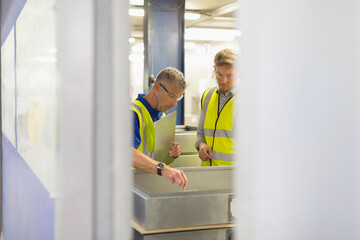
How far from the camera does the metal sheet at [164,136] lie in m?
2.69

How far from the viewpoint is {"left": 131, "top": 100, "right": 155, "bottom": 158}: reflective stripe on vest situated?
2.66 m

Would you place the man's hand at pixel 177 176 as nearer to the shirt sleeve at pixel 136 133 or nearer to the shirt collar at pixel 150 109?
the shirt sleeve at pixel 136 133

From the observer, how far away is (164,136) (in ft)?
9.19

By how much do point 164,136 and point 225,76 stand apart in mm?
→ 546

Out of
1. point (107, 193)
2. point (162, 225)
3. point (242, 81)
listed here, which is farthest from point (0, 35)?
point (242, 81)

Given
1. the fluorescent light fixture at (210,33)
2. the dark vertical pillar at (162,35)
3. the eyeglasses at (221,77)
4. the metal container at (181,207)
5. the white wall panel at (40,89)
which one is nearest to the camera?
the white wall panel at (40,89)

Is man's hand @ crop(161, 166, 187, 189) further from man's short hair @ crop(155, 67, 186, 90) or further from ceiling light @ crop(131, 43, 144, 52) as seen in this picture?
ceiling light @ crop(131, 43, 144, 52)

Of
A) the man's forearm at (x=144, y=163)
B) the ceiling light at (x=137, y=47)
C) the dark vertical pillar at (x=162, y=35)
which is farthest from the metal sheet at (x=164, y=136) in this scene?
the ceiling light at (x=137, y=47)

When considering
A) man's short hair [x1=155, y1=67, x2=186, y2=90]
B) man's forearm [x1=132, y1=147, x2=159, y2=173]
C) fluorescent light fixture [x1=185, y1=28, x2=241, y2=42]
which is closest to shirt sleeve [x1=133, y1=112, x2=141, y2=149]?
man's forearm [x1=132, y1=147, x2=159, y2=173]

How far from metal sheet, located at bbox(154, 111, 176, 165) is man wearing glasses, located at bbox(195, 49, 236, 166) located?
236 millimetres

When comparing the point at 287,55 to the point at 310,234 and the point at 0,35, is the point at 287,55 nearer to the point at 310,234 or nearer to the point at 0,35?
the point at 310,234

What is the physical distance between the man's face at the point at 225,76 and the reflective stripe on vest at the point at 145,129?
20.9 inches

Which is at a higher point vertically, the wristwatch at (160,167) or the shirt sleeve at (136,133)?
the shirt sleeve at (136,133)

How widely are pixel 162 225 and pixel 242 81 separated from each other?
3.63 feet
